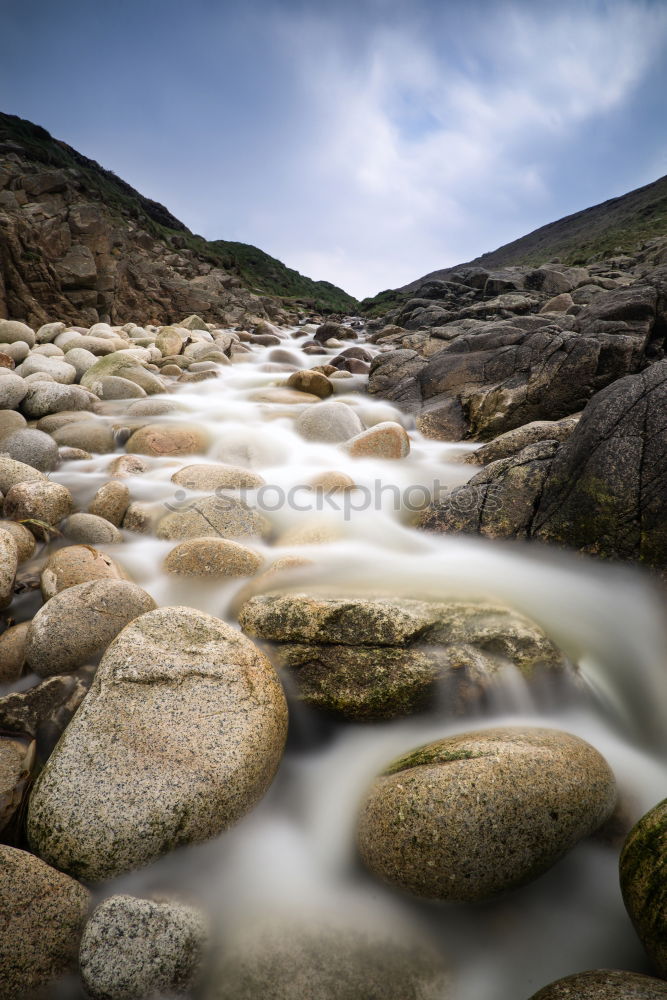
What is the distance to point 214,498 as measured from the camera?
4.61m

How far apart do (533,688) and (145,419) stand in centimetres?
697

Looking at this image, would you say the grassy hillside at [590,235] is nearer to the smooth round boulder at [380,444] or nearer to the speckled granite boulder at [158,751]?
the smooth round boulder at [380,444]

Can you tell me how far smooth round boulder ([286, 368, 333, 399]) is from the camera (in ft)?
34.1

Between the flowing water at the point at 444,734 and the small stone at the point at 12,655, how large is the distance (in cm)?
90

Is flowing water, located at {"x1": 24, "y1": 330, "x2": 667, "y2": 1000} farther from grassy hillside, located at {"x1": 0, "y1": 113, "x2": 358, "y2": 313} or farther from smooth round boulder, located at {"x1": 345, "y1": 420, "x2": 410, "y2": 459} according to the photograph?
grassy hillside, located at {"x1": 0, "y1": 113, "x2": 358, "y2": 313}

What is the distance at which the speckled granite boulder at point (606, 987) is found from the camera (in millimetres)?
1288

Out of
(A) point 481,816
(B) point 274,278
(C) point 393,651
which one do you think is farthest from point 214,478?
(B) point 274,278

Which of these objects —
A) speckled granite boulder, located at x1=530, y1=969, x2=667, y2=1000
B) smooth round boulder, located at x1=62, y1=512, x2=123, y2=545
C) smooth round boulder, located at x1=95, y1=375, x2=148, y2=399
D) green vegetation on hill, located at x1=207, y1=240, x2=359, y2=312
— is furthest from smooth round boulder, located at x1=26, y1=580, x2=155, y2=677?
green vegetation on hill, located at x1=207, y1=240, x2=359, y2=312

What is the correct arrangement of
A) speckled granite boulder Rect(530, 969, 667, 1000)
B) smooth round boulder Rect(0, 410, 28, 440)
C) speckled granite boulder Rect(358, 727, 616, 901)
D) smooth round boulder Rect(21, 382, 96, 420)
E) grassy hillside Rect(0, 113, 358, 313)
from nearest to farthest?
speckled granite boulder Rect(530, 969, 667, 1000)
speckled granite boulder Rect(358, 727, 616, 901)
smooth round boulder Rect(0, 410, 28, 440)
smooth round boulder Rect(21, 382, 96, 420)
grassy hillside Rect(0, 113, 358, 313)

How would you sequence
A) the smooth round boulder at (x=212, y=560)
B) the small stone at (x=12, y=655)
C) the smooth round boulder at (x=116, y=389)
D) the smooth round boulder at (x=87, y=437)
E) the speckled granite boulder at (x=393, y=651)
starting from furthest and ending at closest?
the smooth round boulder at (x=116, y=389) → the smooth round boulder at (x=87, y=437) → the smooth round boulder at (x=212, y=560) → the small stone at (x=12, y=655) → the speckled granite boulder at (x=393, y=651)

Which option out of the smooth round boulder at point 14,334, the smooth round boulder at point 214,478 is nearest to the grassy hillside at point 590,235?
the smooth round boulder at point 14,334

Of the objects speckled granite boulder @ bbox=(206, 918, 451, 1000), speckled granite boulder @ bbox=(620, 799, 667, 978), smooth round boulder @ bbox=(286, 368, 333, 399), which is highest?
smooth round boulder @ bbox=(286, 368, 333, 399)

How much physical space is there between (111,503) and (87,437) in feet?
7.76

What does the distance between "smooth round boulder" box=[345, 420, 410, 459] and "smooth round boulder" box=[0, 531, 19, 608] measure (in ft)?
14.3
